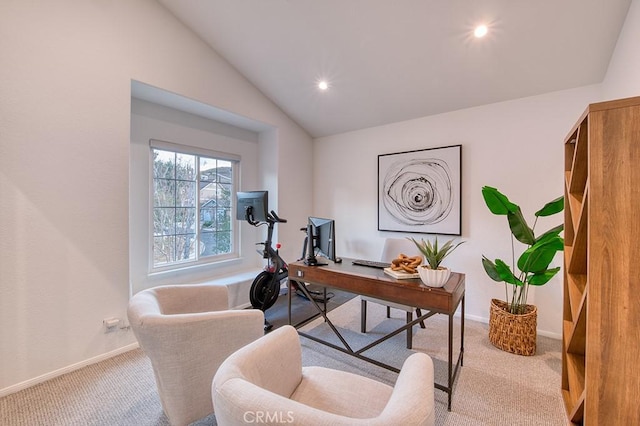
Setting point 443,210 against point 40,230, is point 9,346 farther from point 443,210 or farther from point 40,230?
point 443,210

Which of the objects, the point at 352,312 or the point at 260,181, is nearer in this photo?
the point at 352,312

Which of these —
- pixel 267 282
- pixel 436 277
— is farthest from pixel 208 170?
pixel 436 277

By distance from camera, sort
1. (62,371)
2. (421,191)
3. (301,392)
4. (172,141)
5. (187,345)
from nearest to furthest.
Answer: (301,392) → (187,345) → (62,371) → (172,141) → (421,191)

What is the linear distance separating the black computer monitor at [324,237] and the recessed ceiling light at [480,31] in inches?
81.4

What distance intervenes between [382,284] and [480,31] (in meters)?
2.32

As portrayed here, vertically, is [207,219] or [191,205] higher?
[191,205]

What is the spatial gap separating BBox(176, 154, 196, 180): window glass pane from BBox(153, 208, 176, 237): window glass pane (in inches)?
18.4

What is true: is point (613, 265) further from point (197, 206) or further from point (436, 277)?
point (197, 206)

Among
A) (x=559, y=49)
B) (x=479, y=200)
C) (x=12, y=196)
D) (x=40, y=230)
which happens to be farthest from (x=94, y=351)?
(x=559, y=49)

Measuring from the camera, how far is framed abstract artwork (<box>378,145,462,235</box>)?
3240mm

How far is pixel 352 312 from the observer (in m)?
3.41

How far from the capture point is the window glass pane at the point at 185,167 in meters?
3.41

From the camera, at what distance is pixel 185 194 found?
11.4 ft

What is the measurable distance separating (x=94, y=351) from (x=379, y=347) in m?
2.54
